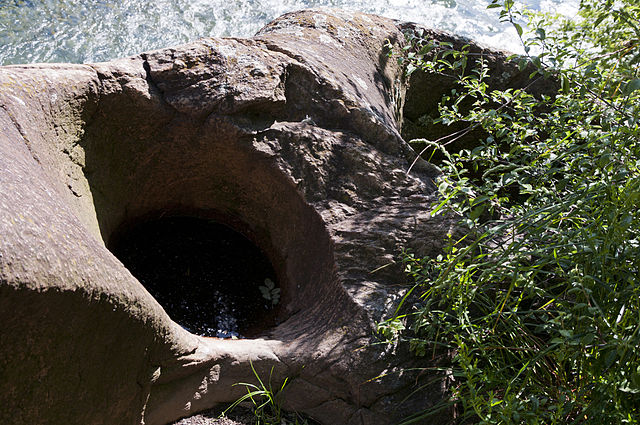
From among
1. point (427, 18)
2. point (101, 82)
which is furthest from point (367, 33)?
point (427, 18)

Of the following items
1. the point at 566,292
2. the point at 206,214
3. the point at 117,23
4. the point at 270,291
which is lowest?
the point at 270,291

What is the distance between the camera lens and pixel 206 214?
3.14 m

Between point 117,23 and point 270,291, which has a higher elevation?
point 117,23

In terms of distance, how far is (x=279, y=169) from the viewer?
2.64 metres

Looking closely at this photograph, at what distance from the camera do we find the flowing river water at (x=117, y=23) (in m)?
5.18

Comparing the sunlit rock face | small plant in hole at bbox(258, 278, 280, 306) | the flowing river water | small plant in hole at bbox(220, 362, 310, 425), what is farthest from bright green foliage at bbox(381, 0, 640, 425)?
the flowing river water

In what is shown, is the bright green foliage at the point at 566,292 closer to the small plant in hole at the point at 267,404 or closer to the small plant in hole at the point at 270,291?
the small plant in hole at the point at 267,404

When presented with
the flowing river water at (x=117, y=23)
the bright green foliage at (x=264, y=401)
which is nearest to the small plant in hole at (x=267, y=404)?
the bright green foliage at (x=264, y=401)

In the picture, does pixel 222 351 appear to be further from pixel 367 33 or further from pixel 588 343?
pixel 367 33

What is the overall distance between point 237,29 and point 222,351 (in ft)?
14.9

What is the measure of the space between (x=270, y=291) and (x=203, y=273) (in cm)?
35

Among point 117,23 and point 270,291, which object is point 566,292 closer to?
point 270,291

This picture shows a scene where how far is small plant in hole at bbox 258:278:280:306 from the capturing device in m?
2.88

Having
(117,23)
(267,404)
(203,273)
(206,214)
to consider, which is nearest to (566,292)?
(267,404)
